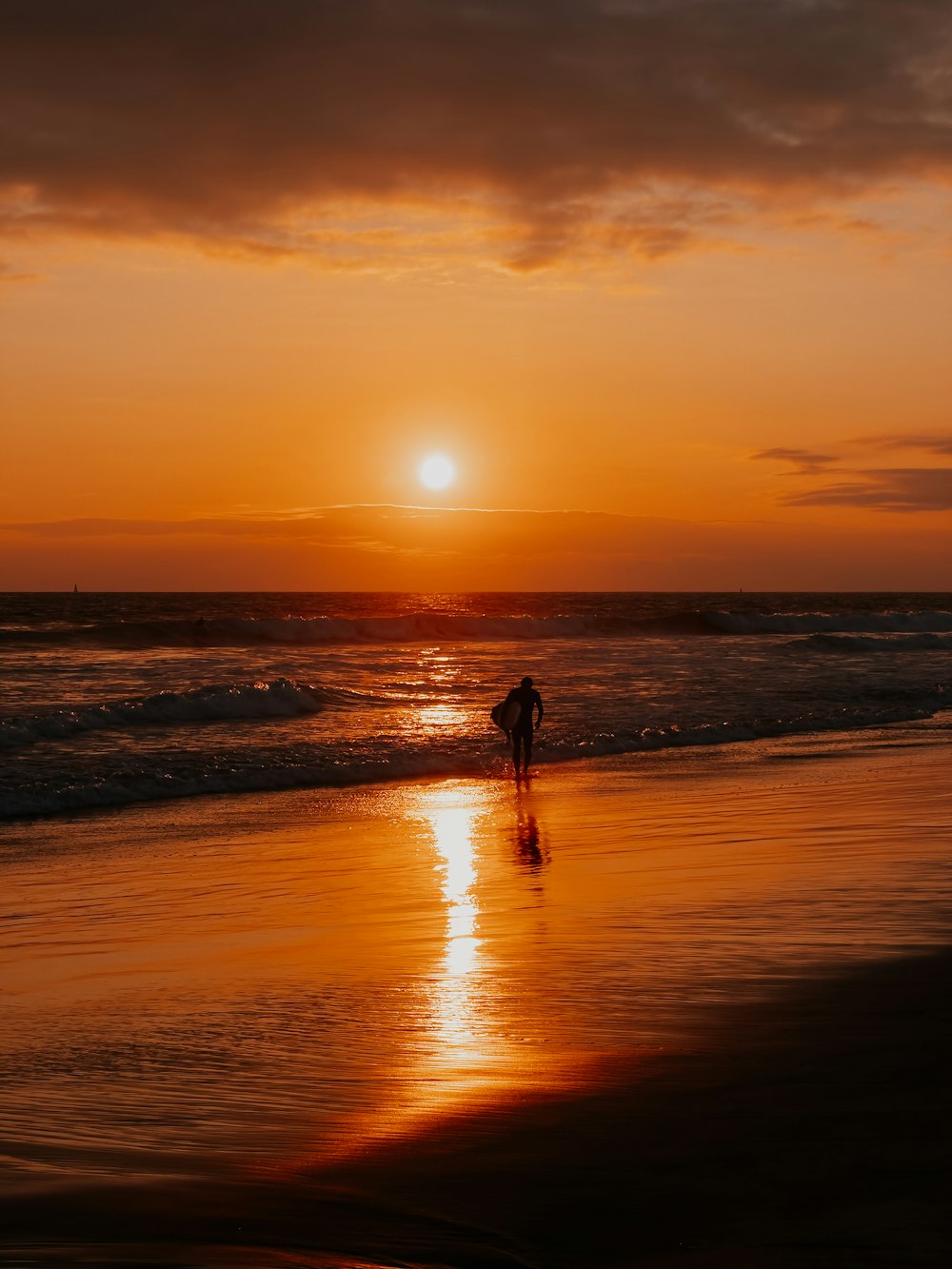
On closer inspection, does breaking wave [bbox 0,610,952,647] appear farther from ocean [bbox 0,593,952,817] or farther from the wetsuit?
the wetsuit

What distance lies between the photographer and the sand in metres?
4.39

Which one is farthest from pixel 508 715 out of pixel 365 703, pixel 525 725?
pixel 365 703

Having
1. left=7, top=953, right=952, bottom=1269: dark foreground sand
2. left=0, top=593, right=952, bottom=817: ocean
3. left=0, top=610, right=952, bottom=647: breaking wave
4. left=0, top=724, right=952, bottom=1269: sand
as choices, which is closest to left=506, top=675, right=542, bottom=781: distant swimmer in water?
left=0, top=593, right=952, bottom=817: ocean

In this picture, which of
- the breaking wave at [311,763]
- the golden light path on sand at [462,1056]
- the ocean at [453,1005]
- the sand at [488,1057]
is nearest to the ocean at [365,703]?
the breaking wave at [311,763]

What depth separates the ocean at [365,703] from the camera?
21250mm

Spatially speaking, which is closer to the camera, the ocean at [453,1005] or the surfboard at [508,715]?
the ocean at [453,1005]

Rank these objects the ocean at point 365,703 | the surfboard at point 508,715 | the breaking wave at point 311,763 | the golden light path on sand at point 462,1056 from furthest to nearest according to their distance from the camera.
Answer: the surfboard at point 508,715 → the ocean at point 365,703 → the breaking wave at point 311,763 → the golden light path on sand at point 462,1056

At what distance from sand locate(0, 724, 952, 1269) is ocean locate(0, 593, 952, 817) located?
819cm

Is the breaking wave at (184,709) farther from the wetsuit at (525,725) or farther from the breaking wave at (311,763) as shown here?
the wetsuit at (525,725)

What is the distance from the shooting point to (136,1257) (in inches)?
165

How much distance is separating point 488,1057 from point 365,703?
85.8 feet

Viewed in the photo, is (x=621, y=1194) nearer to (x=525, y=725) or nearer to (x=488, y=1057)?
(x=488, y=1057)

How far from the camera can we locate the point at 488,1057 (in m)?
6.28

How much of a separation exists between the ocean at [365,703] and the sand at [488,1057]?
26.9ft
